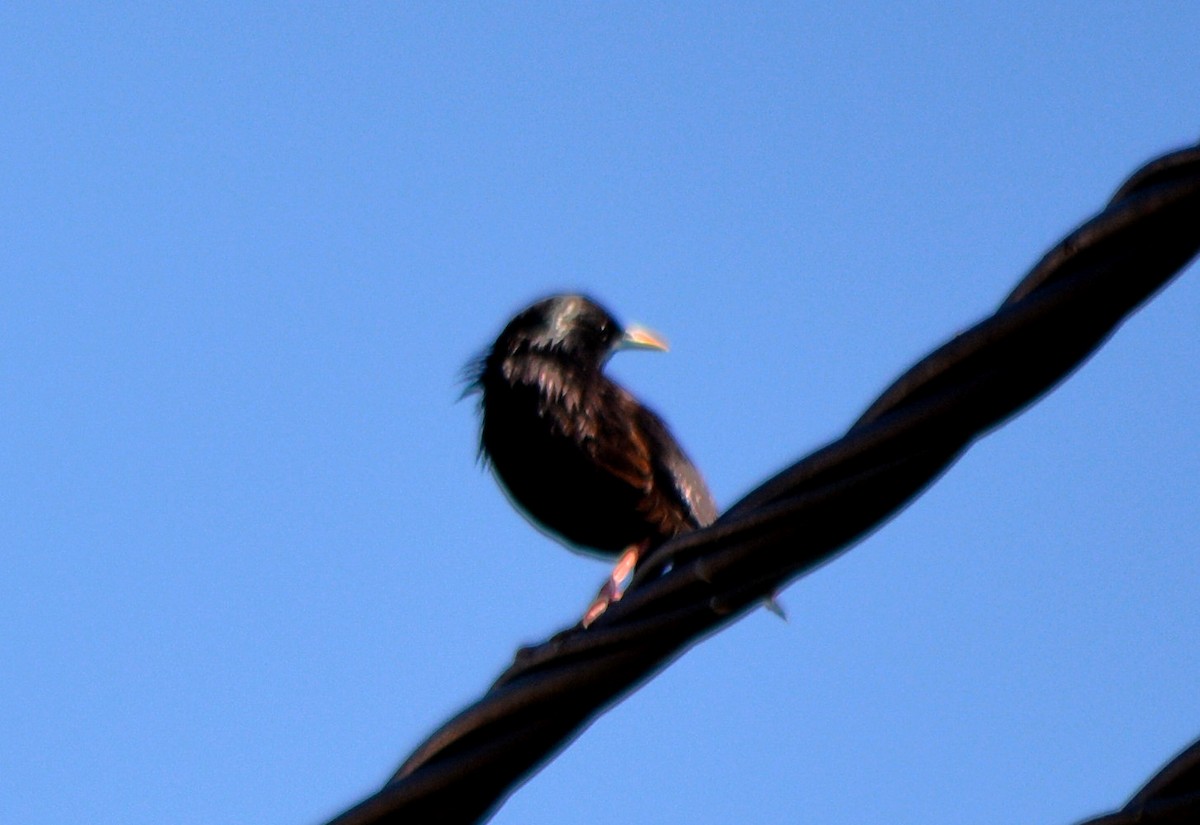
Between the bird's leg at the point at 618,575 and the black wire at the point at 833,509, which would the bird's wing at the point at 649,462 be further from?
the black wire at the point at 833,509

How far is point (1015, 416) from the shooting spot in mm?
1958

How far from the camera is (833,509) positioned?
1966 mm

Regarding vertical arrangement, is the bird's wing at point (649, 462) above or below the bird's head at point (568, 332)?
below

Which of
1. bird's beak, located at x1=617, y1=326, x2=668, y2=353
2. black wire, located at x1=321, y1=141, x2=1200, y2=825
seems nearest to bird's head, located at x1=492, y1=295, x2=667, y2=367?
bird's beak, located at x1=617, y1=326, x2=668, y2=353

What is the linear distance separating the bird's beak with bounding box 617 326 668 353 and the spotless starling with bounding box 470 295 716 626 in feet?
1.85

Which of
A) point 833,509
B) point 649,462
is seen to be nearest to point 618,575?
point 649,462

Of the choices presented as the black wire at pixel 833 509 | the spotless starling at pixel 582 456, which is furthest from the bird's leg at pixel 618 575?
the black wire at pixel 833 509

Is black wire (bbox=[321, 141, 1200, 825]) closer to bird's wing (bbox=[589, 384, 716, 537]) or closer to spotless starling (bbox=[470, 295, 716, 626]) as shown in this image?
spotless starling (bbox=[470, 295, 716, 626])

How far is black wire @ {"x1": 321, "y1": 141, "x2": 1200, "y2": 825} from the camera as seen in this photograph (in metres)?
1.88

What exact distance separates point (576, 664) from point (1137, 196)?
2.60ft

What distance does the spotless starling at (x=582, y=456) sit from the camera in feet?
18.7

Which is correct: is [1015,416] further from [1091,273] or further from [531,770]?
[531,770]

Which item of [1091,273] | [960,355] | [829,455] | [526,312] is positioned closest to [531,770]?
[829,455]

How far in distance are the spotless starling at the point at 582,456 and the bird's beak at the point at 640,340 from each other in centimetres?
56
